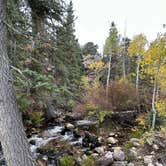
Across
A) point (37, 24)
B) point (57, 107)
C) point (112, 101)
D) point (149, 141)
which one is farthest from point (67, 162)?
point (57, 107)

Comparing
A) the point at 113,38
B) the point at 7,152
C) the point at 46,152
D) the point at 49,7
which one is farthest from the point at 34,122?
the point at 113,38

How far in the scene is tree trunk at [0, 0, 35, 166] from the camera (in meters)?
3.17

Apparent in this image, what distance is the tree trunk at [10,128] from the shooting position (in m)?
3.17

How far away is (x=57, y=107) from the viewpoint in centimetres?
1455

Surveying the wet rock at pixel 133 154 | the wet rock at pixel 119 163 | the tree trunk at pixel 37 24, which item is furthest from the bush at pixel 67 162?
the tree trunk at pixel 37 24

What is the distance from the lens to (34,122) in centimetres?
1027

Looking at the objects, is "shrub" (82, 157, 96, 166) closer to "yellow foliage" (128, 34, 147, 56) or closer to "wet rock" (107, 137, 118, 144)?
"wet rock" (107, 137, 118, 144)

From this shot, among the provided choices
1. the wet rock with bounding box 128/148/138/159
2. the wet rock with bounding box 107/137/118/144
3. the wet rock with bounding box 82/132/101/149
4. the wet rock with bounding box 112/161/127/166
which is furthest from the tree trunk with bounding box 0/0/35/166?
the wet rock with bounding box 107/137/118/144

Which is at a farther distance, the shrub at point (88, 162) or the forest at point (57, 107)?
the shrub at point (88, 162)

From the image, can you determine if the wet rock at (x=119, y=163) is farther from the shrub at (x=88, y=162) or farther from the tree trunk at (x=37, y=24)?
the tree trunk at (x=37, y=24)

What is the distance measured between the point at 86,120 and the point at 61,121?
4.38ft

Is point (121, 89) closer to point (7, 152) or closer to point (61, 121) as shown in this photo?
point (61, 121)

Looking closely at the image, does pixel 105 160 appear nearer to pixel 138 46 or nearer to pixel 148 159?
pixel 148 159

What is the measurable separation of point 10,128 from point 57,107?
11.4m
